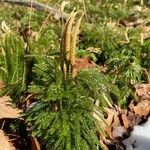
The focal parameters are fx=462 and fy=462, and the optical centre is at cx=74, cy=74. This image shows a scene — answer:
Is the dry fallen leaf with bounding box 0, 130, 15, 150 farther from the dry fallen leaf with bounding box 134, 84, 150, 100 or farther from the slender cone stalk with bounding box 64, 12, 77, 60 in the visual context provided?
the dry fallen leaf with bounding box 134, 84, 150, 100

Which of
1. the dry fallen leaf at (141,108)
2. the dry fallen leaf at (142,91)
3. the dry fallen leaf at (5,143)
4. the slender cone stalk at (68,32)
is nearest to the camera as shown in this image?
the slender cone stalk at (68,32)

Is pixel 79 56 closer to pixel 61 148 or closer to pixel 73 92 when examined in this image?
pixel 73 92

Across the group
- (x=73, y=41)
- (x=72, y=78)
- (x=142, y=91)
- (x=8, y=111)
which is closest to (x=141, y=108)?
(x=142, y=91)

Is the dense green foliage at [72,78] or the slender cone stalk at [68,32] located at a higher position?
the slender cone stalk at [68,32]

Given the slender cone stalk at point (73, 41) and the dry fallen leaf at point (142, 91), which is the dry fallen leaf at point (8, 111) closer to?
the slender cone stalk at point (73, 41)

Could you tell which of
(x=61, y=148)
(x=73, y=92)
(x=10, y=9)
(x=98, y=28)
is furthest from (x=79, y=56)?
(x=10, y=9)

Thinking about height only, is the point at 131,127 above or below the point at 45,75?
below

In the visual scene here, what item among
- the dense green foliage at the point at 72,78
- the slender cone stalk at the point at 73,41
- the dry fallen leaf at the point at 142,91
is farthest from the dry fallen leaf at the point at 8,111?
the dry fallen leaf at the point at 142,91

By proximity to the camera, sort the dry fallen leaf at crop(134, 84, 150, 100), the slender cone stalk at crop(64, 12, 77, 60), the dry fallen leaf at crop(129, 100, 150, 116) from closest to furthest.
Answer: the slender cone stalk at crop(64, 12, 77, 60), the dry fallen leaf at crop(129, 100, 150, 116), the dry fallen leaf at crop(134, 84, 150, 100)

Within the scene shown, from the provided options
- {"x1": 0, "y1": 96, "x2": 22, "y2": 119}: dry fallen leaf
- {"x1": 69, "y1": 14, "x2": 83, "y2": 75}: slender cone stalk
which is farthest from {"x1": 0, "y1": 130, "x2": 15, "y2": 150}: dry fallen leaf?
{"x1": 69, "y1": 14, "x2": 83, "y2": 75}: slender cone stalk
